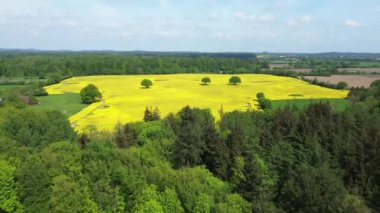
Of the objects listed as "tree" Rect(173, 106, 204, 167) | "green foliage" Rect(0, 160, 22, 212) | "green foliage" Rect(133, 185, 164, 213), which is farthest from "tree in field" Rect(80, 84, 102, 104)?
"green foliage" Rect(133, 185, 164, 213)

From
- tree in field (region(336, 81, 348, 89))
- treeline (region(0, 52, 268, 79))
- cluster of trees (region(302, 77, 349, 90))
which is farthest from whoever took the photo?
treeline (region(0, 52, 268, 79))

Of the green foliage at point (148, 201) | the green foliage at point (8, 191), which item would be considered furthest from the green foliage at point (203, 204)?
the green foliage at point (8, 191)

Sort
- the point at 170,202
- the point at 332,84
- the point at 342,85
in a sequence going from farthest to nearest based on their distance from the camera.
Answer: the point at 332,84
the point at 342,85
the point at 170,202

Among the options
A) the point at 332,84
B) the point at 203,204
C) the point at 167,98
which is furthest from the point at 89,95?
the point at 332,84

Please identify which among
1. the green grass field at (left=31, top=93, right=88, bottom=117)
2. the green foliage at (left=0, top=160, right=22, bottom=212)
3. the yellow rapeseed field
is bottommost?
the green grass field at (left=31, top=93, right=88, bottom=117)

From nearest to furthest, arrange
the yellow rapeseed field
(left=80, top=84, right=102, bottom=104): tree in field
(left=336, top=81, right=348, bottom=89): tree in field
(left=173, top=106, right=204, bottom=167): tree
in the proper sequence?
(left=173, top=106, right=204, bottom=167): tree → the yellow rapeseed field → (left=80, top=84, right=102, bottom=104): tree in field → (left=336, top=81, right=348, bottom=89): tree in field

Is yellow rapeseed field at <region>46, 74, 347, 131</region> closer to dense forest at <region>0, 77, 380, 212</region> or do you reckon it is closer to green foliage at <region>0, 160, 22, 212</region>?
dense forest at <region>0, 77, 380, 212</region>

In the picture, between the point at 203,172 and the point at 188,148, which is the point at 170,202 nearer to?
the point at 203,172
